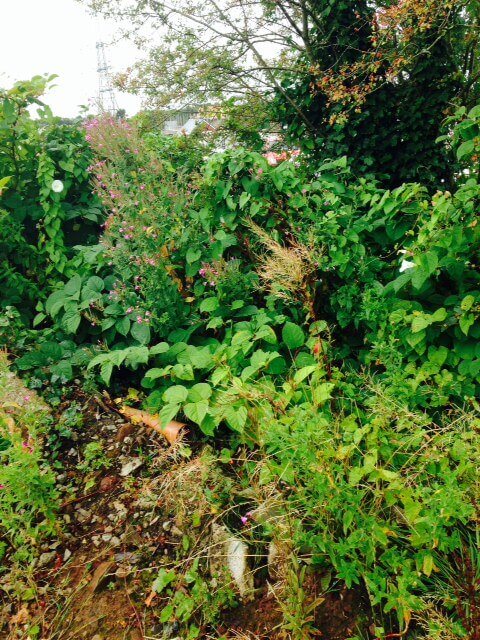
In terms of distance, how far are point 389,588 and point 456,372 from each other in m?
1.18

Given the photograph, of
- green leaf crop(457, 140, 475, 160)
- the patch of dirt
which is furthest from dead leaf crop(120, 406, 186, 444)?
green leaf crop(457, 140, 475, 160)

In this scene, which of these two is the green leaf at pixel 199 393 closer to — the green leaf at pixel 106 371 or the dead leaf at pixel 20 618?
the green leaf at pixel 106 371

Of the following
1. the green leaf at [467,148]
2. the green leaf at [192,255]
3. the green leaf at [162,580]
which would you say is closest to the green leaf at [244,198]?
the green leaf at [192,255]

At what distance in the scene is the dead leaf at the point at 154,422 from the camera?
229 centimetres

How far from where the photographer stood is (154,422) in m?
2.43

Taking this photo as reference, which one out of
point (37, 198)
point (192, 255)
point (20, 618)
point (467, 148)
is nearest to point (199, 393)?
point (192, 255)

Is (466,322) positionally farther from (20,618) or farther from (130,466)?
(20,618)

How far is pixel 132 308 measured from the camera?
2793mm

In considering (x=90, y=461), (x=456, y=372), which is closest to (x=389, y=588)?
(x=456, y=372)

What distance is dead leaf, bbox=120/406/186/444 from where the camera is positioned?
90.0 inches

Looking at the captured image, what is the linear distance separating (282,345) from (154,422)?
846mm

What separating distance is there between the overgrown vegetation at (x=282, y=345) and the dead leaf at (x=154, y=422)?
93 mm

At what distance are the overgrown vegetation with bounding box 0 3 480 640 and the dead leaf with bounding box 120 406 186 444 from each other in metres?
0.09

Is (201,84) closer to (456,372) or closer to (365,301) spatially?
(365,301)
